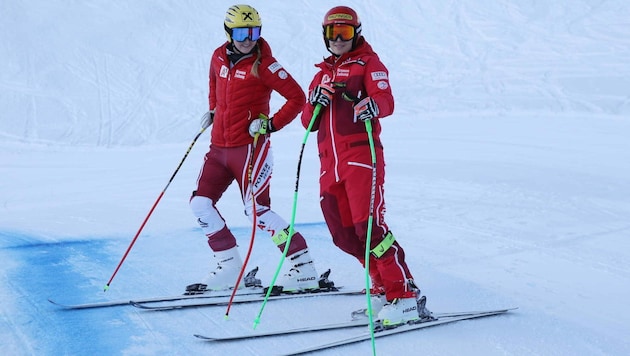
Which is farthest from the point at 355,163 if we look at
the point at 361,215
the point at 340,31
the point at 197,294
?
the point at 197,294

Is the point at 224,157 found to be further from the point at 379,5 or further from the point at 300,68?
the point at 379,5

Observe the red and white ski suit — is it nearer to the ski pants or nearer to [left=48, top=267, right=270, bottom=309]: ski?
the ski pants

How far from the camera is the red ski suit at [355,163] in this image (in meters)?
4.31

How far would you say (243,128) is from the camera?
5145mm

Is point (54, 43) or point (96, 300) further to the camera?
point (54, 43)

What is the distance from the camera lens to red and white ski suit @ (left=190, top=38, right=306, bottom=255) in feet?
16.8

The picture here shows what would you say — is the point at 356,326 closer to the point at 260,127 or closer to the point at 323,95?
the point at 323,95

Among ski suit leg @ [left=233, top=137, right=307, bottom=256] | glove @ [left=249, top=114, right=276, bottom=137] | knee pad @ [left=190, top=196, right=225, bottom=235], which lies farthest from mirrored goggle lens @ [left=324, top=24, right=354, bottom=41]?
knee pad @ [left=190, top=196, right=225, bottom=235]

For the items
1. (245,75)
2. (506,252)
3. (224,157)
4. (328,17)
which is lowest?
(506,252)

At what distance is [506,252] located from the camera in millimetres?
6168

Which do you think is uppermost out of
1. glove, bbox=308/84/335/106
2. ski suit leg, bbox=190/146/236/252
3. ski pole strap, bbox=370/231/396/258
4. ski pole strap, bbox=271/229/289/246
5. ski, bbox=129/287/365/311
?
glove, bbox=308/84/335/106

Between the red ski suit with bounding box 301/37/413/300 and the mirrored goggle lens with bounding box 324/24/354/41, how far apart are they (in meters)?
0.11

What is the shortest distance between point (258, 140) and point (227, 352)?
167 cm

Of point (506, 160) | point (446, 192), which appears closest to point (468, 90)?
point (506, 160)
